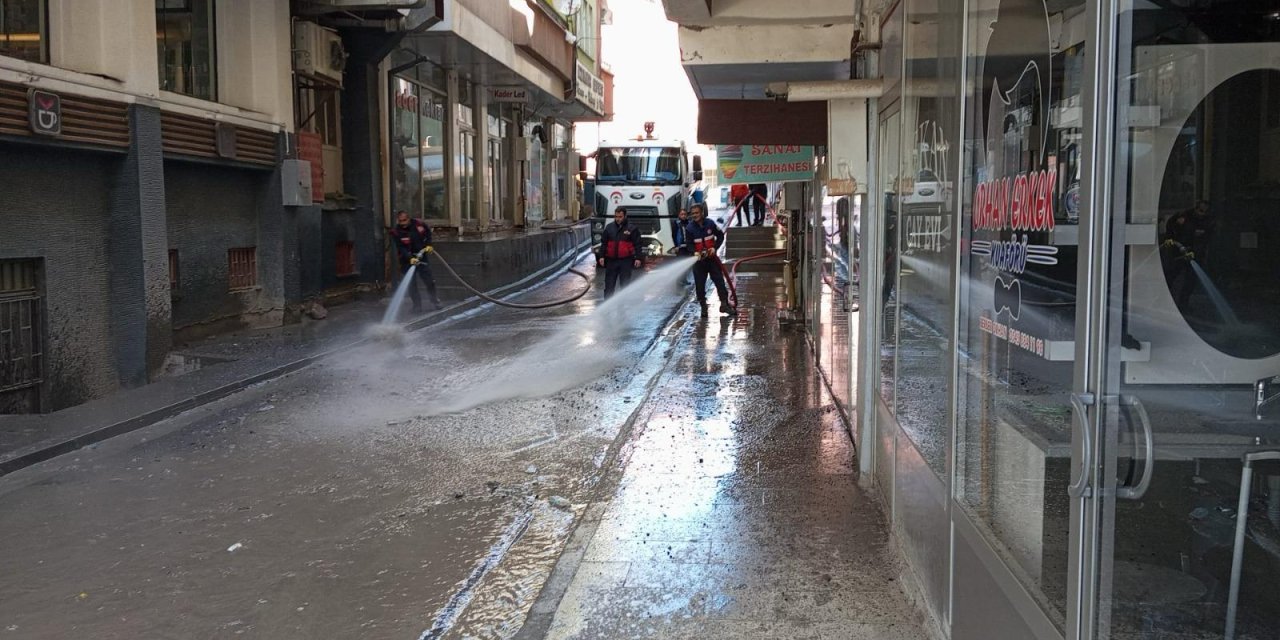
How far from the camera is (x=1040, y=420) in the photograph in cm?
323

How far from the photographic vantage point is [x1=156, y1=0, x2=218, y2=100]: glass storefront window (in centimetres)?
1415

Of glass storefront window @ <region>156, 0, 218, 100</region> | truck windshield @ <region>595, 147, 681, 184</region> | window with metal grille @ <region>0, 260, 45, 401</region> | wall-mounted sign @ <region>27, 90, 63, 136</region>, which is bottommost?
window with metal grille @ <region>0, 260, 45, 401</region>

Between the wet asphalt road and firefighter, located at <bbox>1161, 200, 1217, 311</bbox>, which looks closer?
firefighter, located at <bbox>1161, 200, 1217, 311</bbox>

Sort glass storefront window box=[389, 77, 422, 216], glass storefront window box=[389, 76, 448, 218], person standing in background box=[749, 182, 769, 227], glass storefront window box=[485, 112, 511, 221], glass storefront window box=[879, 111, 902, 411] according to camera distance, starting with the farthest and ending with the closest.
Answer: glass storefront window box=[485, 112, 511, 221]
person standing in background box=[749, 182, 769, 227]
glass storefront window box=[389, 76, 448, 218]
glass storefront window box=[389, 77, 422, 216]
glass storefront window box=[879, 111, 902, 411]

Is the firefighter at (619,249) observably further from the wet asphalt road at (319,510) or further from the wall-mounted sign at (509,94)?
the wall-mounted sign at (509,94)

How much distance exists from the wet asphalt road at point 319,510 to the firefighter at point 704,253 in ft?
18.5

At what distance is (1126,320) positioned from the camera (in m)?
2.63

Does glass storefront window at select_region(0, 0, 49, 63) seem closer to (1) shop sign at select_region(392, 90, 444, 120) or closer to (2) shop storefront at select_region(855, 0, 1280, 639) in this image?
(2) shop storefront at select_region(855, 0, 1280, 639)

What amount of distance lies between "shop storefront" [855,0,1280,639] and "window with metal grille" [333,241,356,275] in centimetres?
1729

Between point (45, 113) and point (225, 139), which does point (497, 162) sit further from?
point (45, 113)

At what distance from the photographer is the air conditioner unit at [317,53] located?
17.1 meters

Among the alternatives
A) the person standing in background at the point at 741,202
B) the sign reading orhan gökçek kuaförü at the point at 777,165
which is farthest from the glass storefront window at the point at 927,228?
the person standing in background at the point at 741,202

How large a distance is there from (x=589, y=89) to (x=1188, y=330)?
115 ft

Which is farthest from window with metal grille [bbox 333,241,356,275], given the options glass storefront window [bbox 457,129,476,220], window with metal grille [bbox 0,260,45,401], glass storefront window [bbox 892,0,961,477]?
glass storefront window [bbox 892,0,961,477]
